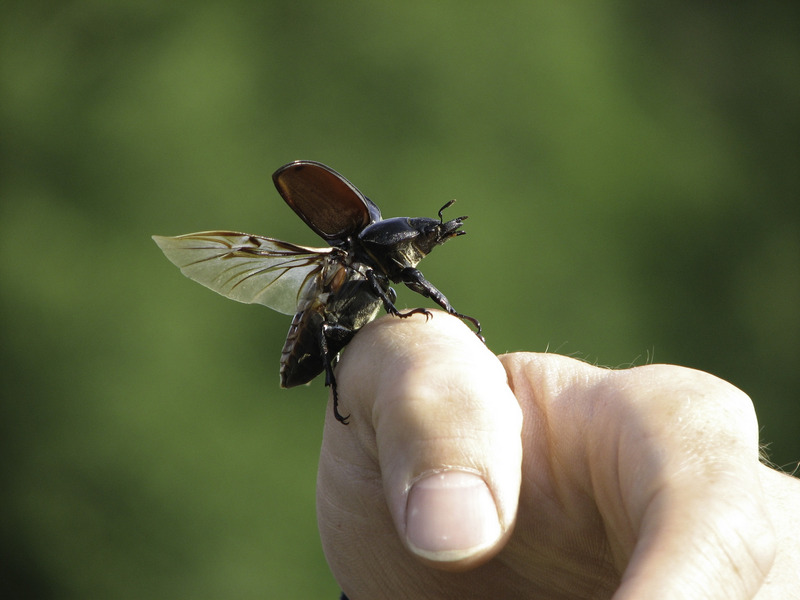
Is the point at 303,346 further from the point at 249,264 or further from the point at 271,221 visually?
the point at 271,221

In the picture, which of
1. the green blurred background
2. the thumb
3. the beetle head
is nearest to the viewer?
the thumb

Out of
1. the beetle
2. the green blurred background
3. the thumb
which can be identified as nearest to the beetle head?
the beetle

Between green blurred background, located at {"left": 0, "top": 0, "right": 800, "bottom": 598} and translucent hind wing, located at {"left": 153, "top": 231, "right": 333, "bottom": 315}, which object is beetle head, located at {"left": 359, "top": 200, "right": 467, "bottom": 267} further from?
green blurred background, located at {"left": 0, "top": 0, "right": 800, "bottom": 598}

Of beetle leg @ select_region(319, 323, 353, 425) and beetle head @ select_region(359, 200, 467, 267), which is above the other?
beetle head @ select_region(359, 200, 467, 267)

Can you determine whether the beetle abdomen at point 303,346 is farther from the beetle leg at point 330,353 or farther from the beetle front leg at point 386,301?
the beetle front leg at point 386,301

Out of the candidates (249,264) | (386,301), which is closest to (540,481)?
(386,301)

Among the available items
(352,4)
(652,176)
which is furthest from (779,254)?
(352,4)

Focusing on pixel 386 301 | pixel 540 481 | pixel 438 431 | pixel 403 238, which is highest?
pixel 403 238

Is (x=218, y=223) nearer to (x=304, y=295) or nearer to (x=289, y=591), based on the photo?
(x=289, y=591)

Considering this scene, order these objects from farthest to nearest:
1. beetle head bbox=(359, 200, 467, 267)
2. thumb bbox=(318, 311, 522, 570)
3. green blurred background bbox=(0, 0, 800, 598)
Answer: green blurred background bbox=(0, 0, 800, 598) → beetle head bbox=(359, 200, 467, 267) → thumb bbox=(318, 311, 522, 570)
